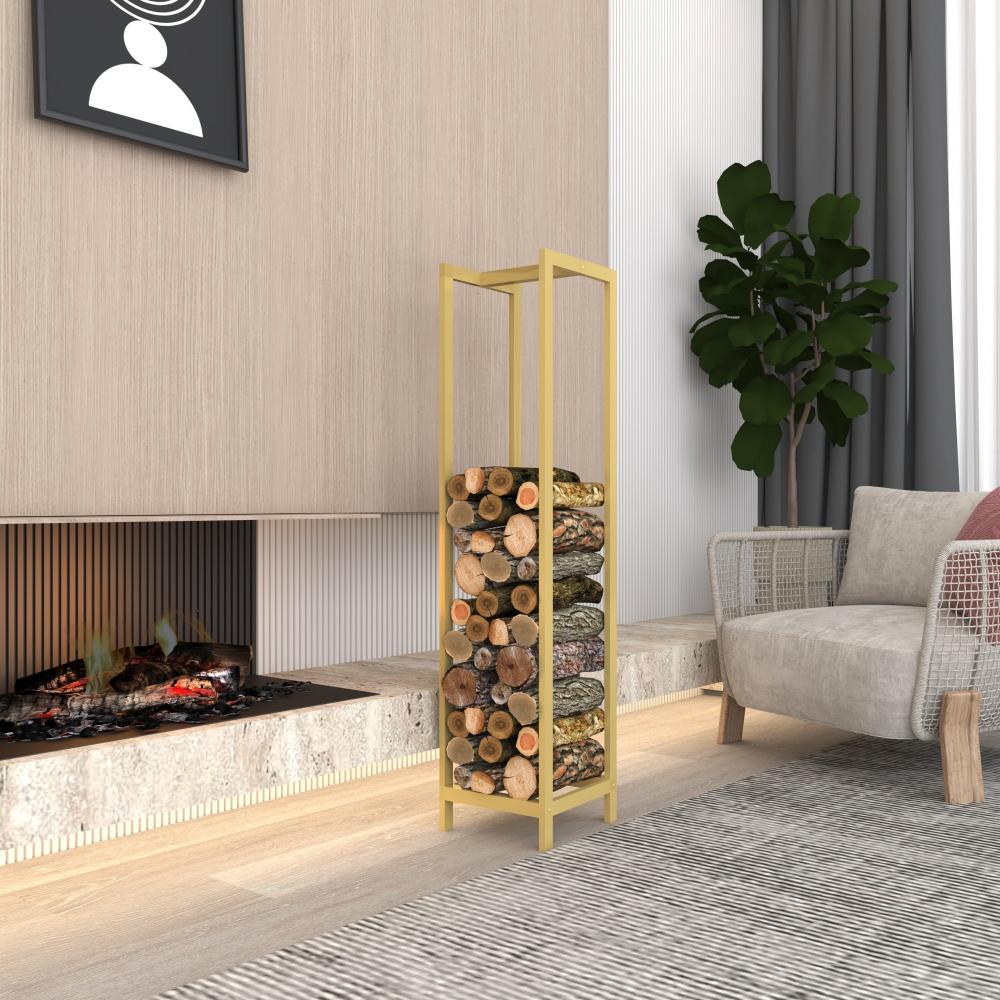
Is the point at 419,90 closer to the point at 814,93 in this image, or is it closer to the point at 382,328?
the point at 382,328

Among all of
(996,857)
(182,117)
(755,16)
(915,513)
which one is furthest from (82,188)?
(755,16)

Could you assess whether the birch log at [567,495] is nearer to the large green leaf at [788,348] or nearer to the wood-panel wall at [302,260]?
the wood-panel wall at [302,260]

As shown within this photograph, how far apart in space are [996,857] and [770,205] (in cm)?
251

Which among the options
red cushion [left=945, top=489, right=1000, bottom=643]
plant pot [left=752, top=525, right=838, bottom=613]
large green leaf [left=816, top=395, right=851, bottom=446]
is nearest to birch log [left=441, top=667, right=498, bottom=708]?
red cushion [left=945, top=489, right=1000, bottom=643]

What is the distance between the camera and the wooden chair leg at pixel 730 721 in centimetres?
327

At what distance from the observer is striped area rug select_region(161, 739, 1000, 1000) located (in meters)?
1.62

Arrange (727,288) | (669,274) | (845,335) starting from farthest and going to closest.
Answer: (669,274) < (727,288) < (845,335)

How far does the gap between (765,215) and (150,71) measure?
2.53m

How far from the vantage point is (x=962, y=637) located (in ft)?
8.77

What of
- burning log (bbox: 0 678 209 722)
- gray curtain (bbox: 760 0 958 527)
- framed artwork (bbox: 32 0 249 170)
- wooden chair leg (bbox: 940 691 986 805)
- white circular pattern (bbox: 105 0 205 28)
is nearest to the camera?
framed artwork (bbox: 32 0 249 170)

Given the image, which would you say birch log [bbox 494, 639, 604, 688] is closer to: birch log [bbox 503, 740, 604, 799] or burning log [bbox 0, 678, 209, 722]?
birch log [bbox 503, 740, 604, 799]

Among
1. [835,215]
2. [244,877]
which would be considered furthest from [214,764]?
[835,215]

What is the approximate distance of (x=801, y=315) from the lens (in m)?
4.06

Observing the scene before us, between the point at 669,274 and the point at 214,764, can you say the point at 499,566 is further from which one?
the point at 669,274
